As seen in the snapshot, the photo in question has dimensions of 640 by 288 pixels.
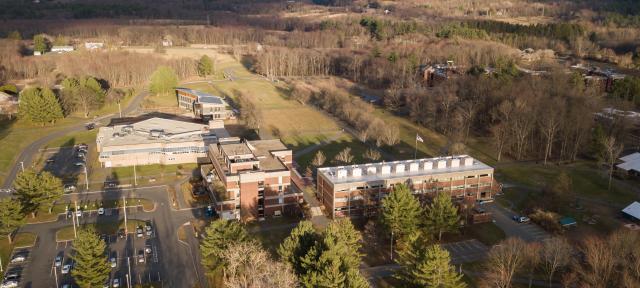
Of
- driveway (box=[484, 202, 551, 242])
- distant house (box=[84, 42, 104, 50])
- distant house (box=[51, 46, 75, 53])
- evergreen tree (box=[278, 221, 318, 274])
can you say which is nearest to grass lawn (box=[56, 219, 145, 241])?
evergreen tree (box=[278, 221, 318, 274])

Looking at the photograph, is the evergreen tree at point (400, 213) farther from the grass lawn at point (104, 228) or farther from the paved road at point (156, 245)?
the grass lawn at point (104, 228)

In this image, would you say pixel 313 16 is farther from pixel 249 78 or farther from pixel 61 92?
pixel 61 92

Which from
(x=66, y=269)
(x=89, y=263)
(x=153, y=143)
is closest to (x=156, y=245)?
(x=66, y=269)

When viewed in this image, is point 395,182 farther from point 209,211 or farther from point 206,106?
point 206,106

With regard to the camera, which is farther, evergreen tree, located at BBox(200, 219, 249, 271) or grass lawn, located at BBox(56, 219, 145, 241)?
grass lawn, located at BBox(56, 219, 145, 241)

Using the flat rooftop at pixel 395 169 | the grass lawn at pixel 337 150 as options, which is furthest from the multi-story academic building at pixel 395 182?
the grass lawn at pixel 337 150

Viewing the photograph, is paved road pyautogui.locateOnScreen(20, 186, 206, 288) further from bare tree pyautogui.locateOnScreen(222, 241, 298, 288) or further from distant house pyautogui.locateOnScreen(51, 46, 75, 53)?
distant house pyautogui.locateOnScreen(51, 46, 75, 53)
